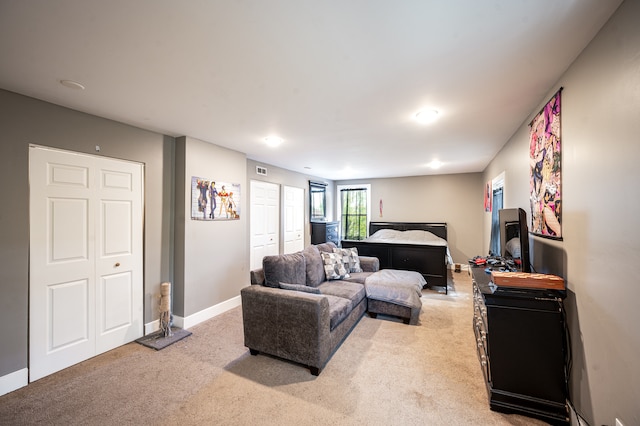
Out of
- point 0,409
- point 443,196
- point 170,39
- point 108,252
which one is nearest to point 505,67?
point 170,39

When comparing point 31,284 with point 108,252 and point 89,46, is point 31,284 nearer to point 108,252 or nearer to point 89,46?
point 108,252

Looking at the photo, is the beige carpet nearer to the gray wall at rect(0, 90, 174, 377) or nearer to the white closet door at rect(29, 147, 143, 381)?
the white closet door at rect(29, 147, 143, 381)

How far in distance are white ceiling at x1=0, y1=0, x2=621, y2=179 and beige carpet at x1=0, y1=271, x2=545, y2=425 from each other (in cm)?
241

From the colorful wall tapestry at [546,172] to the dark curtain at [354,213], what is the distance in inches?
202

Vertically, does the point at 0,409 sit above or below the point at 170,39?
below

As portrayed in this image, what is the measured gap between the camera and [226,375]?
228cm

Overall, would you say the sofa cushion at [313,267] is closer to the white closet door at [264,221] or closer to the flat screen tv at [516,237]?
the white closet door at [264,221]

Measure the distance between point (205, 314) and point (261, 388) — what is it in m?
1.80

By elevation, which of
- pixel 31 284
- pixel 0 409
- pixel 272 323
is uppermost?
pixel 31 284

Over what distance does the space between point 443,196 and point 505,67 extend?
→ 518 centimetres

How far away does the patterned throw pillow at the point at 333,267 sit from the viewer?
12.3ft

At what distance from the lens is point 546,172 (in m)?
2.06

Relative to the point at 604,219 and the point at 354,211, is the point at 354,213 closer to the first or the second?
the point at 354,211

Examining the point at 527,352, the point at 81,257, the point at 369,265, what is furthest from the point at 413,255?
the point at 81,257
